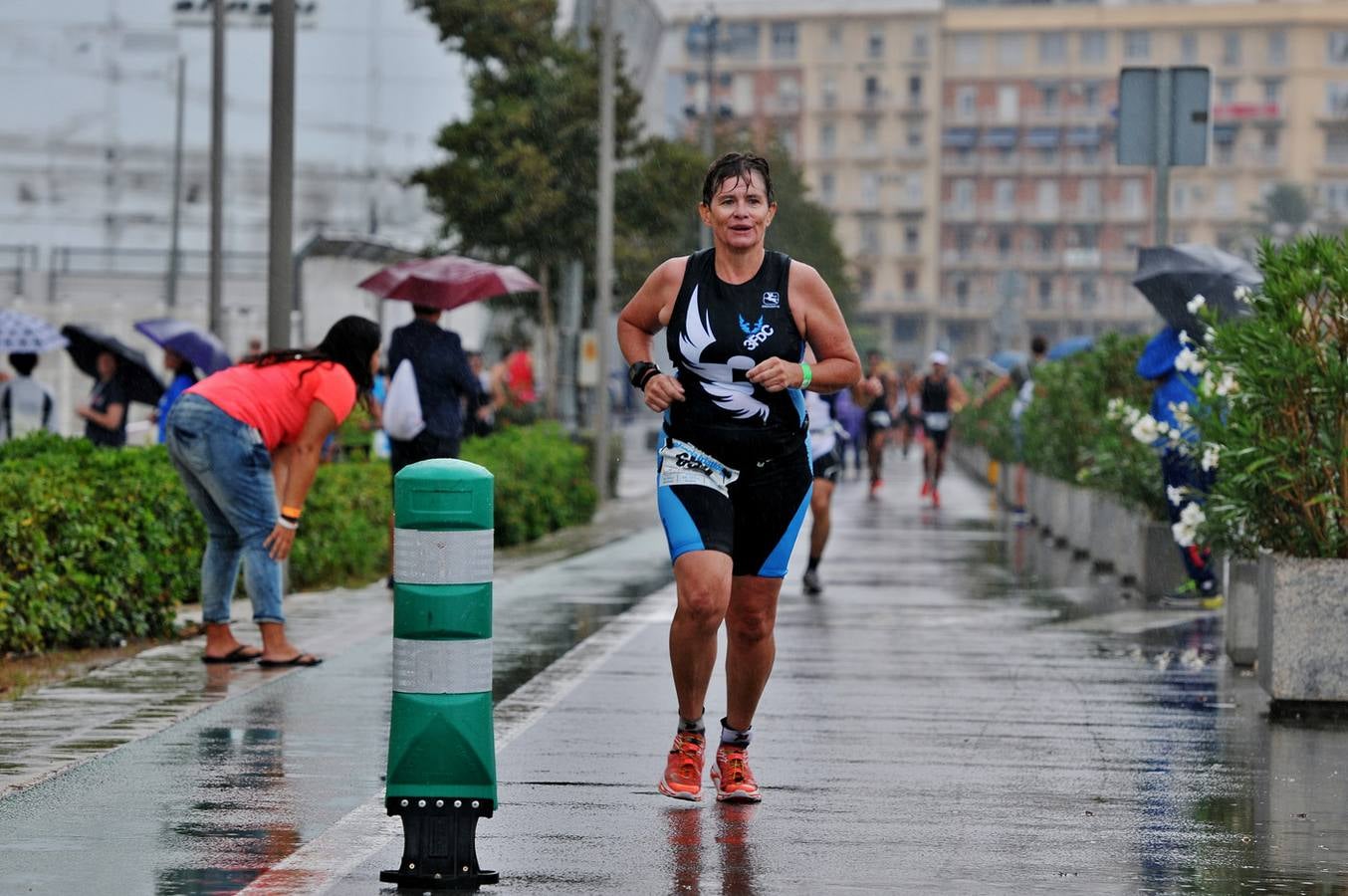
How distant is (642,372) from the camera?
743 cm

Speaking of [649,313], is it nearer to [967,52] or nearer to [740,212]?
[740,212]

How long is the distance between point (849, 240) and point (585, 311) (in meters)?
112

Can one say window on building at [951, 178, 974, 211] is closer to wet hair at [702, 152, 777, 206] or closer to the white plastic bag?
the white plastic bag

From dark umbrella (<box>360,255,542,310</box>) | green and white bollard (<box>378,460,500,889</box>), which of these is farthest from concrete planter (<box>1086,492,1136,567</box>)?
green and white bollard (<box>378,460,500,889</box>)

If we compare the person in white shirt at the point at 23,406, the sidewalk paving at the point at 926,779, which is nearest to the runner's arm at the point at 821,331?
the sidewalk paving at the point at 926,779

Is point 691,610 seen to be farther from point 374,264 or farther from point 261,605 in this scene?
point 374,264

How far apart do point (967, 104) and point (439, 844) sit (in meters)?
151

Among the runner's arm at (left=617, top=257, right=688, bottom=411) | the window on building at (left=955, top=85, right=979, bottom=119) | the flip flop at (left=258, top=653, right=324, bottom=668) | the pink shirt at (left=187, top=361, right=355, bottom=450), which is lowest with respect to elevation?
the flip flop at (left=258, top=653, right=324, bottom=668)

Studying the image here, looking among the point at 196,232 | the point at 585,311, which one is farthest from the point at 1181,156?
the point at 196,232

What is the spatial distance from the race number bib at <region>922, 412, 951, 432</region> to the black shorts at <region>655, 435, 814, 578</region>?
24.3 metres

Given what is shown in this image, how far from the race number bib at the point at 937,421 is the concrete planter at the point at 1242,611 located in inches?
789

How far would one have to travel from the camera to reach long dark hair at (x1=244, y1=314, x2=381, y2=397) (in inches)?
411

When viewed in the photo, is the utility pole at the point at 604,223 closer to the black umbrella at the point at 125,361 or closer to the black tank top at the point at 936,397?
the black tank top at the point at 936,397

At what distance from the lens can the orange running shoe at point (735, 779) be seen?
24.2 ft
